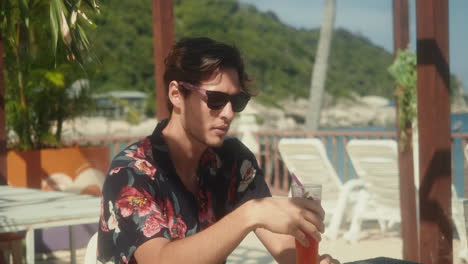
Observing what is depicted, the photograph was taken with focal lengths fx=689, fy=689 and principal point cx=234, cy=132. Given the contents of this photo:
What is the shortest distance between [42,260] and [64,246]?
199 mm

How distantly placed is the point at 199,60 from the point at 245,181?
1.27ft

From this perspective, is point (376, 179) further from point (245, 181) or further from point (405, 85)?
point (245, 181)

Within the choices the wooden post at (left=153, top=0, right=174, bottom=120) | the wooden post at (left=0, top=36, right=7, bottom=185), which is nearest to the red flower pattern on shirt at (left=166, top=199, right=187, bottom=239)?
the wooden post at (left=153, top=0, right=174, bottom=120)

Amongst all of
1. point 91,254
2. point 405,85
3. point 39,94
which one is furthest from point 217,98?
point 39,94

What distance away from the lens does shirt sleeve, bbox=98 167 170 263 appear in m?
1.42

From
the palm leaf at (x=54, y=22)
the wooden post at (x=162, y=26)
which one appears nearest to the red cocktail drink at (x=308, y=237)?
the palm leaf at (x=54, y=22)

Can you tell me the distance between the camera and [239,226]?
1.24 metres

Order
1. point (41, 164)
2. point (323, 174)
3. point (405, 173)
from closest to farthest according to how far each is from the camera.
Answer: point (405, 173) < point (41, 164) < point (323, 174)

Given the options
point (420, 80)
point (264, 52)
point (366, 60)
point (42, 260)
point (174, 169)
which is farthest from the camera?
point (366, 60)

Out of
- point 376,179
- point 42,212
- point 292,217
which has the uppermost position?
point 292,217

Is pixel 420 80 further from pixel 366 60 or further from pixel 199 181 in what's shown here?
pixel 366 60

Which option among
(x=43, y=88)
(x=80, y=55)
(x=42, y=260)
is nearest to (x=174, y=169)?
(x=80, y=55)

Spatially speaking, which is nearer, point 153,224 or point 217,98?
point 153,224

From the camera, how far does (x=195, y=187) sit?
1.77 m
